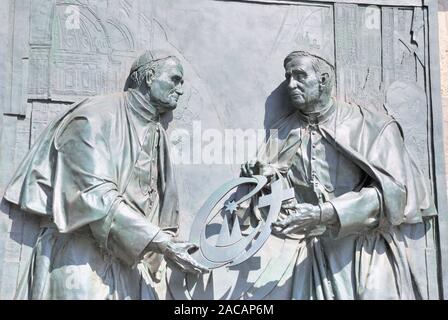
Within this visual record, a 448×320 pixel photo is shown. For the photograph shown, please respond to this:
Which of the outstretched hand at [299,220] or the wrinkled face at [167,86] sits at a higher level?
the wrinkled face at [167,86]

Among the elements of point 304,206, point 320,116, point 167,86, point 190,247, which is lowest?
point 190,247

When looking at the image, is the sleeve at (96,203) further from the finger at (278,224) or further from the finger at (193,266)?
the finger at (278,224)

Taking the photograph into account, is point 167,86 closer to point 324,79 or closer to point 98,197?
point 98,197

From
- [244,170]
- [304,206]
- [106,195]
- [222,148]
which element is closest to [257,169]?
[244,170]

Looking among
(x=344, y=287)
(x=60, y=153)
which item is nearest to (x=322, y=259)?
(x=344, y=287)

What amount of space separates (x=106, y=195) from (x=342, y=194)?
4.87 ft

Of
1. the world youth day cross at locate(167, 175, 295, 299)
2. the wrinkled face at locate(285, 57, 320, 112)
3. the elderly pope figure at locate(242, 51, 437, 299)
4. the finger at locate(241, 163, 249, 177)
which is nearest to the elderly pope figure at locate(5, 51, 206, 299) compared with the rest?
the world youth day cross at locate(167, 175, 295, 299)

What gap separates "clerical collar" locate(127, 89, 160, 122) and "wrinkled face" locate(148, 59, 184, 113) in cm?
4

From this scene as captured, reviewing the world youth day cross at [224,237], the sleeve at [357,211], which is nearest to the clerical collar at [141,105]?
the world youth day cross at [224,237]

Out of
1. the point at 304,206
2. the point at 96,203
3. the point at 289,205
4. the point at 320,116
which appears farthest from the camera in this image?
the point at 320,116

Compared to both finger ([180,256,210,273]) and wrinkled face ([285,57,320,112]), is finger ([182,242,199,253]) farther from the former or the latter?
wrinkled face ([285,57,320,112])

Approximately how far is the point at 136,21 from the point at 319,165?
1.49 m

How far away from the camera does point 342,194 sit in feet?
21.9

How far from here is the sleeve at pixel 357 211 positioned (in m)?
6.43
